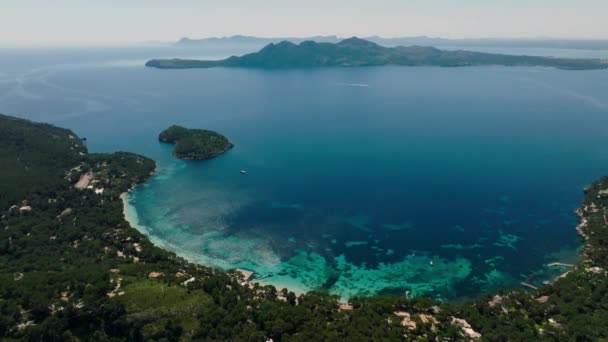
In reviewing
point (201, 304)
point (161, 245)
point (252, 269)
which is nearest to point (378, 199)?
point (252, 269)

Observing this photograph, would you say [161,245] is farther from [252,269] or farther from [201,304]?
[201,304]

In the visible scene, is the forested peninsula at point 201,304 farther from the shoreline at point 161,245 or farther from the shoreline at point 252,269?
the shoreline at point 161,245

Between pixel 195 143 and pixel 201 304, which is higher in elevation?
pixel 195 143

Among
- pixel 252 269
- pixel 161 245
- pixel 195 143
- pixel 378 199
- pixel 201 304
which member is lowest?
pixel 252 269

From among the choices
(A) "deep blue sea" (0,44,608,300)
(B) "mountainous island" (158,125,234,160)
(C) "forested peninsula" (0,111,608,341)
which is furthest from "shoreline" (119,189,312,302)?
(B) "mountainous island" (158,125,234,160)

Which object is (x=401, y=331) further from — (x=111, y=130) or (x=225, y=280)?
(x=111, y=130)

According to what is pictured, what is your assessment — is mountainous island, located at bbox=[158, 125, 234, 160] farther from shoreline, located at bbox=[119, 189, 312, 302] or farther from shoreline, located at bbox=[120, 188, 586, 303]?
shoreline, located at bbox=[120, 188, 586, 303]

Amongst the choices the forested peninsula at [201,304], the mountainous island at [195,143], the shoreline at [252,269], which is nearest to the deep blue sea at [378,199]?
the shoreline at [252,269]
